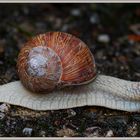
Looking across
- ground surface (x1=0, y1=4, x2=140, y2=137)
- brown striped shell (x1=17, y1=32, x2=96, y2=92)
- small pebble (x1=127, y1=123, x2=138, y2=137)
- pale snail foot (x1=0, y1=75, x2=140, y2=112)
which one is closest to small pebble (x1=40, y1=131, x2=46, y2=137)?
ground surface (x1=0, y1=4, x2=140, y2=137)

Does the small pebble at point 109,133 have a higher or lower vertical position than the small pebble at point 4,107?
lower

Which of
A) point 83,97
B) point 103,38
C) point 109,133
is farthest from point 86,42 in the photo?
point 109,133

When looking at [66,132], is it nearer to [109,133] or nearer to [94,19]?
[109,133]

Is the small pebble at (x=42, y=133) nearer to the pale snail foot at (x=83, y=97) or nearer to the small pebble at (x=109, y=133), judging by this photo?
the pale snail foot at (x=83, y=97)

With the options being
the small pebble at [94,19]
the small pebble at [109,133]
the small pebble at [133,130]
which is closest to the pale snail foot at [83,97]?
the small pebble at [133,130]

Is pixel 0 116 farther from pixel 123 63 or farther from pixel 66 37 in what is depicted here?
pixel 123 63

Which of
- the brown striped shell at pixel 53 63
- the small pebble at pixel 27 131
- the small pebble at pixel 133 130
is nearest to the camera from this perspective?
the small pebble at pixel 27 131
